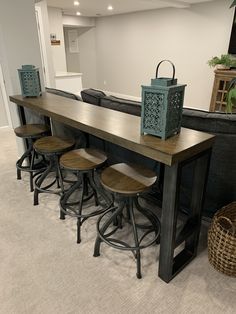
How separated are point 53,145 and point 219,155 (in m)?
1.36

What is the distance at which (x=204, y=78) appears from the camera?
5988 millimetres

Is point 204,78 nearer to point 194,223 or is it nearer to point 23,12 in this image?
point 23,12

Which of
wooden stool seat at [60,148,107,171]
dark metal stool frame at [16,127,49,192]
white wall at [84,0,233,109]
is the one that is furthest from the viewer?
white wall at [84,0,233,109]

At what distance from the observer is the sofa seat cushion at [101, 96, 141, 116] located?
79.9 inches

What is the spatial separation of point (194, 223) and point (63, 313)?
0.95 metres

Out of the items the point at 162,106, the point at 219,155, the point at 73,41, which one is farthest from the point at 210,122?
the point at 73,41

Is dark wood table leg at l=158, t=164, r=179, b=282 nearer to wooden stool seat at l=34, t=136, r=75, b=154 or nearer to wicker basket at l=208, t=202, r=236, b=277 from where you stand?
wicker basket at l=208, t=202, r=236, b=277

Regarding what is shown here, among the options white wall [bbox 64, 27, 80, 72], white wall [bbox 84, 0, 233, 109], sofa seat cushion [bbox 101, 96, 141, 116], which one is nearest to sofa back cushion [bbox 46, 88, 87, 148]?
sofa seat cushion [bbox 101, 96, 141, 116]

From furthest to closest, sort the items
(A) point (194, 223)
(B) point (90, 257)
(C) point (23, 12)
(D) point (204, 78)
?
1. (D) point (204, 78)
2. (C) point (23, 12)
3. (B) point (90, 257)
4. (A) point (194, 223)

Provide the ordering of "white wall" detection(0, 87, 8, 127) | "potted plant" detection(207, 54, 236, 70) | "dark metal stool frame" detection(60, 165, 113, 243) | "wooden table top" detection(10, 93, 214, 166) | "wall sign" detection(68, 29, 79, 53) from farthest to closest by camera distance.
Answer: "wall sign" detection(68, 29, 79, 53), "potted plant" detection(207, 54, 236, 70), "white wall" detection(0, 87, 8, 127), "dark metal stool frame" detection(60, 165, 113, 243), "wooden table top" detection(10, 93, 214, 166)

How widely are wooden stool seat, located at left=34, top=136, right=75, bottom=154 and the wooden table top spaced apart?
0.28 m

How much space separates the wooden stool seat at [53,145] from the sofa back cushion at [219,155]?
1.01 m

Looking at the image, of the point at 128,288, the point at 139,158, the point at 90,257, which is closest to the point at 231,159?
the point at 139,158

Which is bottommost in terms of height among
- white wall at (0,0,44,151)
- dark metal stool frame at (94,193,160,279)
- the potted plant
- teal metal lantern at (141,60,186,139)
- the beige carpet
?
the beige carpet
